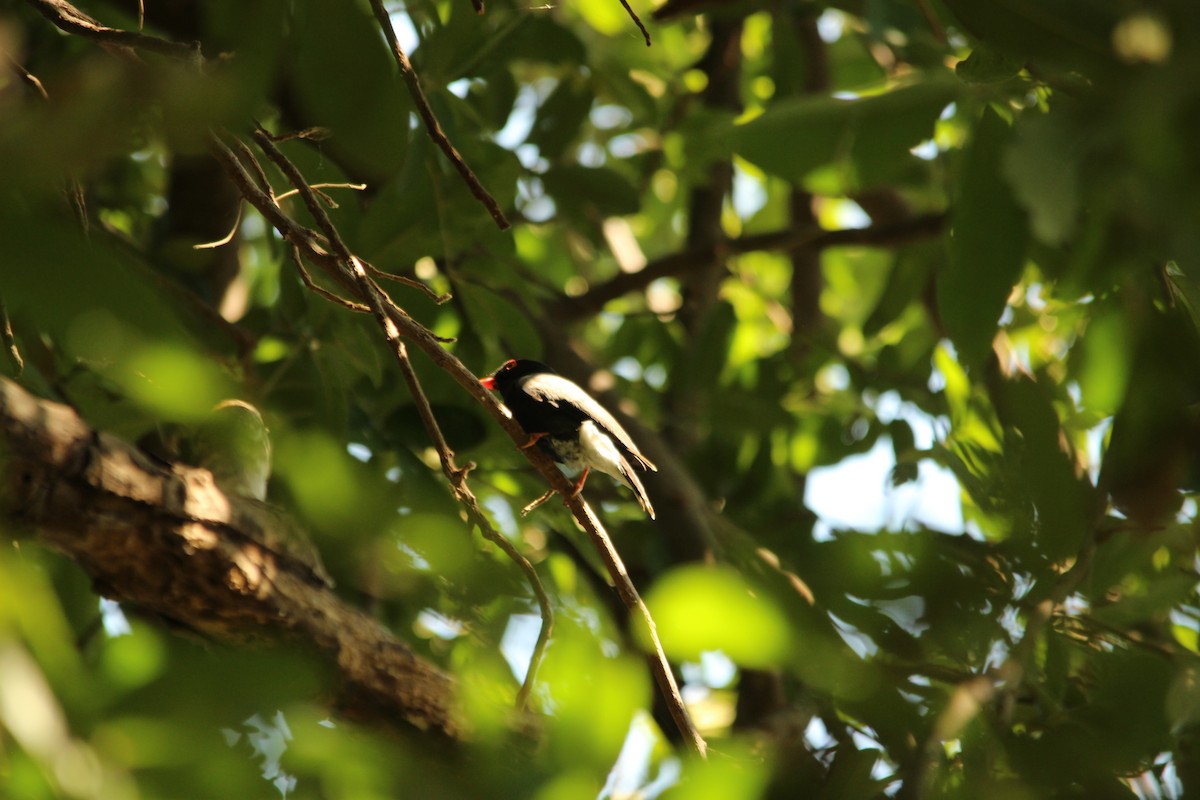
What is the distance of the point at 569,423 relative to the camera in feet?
13.0

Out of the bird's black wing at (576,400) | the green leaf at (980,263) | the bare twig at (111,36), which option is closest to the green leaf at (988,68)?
the green leaf at (980,263)

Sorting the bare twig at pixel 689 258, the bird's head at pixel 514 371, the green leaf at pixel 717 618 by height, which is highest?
the green leaf at pixel 717 618

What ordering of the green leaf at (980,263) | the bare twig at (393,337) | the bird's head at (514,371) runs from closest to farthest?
the green leaf at (980,263), the bare twig at (393,337), the bird's head at (514,371)

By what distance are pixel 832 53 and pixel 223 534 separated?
458 centimetres

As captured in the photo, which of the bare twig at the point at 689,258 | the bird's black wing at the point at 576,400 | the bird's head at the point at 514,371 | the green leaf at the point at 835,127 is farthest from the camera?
the bare twig at the point at 689,258

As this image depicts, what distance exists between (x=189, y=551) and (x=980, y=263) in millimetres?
1806

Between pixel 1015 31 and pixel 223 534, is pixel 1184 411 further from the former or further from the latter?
pixel 223 534

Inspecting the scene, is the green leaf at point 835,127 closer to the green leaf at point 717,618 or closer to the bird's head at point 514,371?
the green leaf at point 717,618

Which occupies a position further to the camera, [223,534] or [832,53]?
[832,53]

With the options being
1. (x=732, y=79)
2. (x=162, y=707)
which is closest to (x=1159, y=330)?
(x=162, y=707)

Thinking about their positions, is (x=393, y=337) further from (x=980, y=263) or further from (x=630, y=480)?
(x=630, y=480)

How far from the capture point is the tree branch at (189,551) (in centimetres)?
209

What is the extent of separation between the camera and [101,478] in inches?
86.2

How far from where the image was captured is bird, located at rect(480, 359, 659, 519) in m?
3.72
